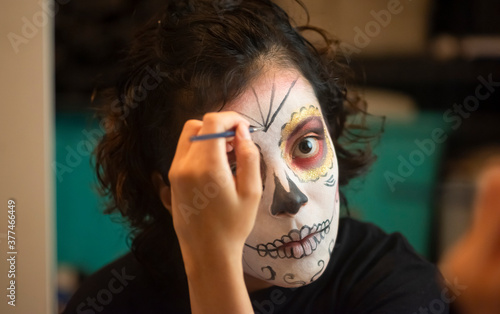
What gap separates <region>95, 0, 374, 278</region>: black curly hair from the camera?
0.50 m

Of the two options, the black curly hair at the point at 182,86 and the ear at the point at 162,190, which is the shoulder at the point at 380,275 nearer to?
the black curly hair at the point at 182,86

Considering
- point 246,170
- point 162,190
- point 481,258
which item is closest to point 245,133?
point 246,170

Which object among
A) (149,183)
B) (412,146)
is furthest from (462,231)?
(149,183)

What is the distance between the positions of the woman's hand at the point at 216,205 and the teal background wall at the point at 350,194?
21cm

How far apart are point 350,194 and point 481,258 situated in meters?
0.17

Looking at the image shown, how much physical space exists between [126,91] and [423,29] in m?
0.36

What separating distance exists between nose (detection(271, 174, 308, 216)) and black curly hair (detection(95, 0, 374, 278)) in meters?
0.10

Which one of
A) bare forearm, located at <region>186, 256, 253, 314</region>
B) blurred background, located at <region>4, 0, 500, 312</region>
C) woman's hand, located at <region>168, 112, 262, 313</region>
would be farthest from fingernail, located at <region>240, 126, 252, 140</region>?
blurred background, located at <region>4, 0, 500, 312</region>

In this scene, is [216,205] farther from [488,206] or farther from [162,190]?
[488,206]

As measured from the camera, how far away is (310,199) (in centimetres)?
49

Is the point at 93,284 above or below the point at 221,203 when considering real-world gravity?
below

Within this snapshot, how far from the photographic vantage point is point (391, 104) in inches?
25.0

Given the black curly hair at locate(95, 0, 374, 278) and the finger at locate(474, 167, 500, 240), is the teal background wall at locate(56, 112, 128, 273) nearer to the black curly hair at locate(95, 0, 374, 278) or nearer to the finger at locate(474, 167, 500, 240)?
the black curly hair at locate(95, 0, 374, 278)

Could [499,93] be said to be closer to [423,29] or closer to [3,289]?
[423,29]
